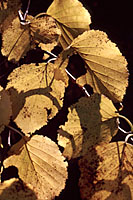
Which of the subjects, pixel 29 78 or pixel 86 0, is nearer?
pixel 29 78

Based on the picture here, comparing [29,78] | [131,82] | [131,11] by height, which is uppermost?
[29,78]

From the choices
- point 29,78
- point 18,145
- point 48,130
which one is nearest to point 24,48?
point 29,78

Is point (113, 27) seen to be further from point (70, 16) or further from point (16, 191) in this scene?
point (16, 191)

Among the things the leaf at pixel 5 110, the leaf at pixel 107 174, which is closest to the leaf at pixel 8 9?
the leaf at pixel 5 110

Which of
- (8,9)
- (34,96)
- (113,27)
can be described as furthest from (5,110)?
(113,27)

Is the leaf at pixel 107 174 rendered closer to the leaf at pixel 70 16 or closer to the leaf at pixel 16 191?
the leaf at pixel 16 191

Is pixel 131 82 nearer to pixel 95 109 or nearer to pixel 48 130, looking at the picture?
pixel 48 130

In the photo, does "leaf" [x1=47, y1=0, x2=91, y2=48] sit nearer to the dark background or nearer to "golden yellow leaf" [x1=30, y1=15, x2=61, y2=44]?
"golden yellow leaf" [x1=30, y1=15, x2=61, y2=44]

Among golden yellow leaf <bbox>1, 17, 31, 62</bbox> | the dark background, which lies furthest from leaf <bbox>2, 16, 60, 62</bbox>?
the dark background
